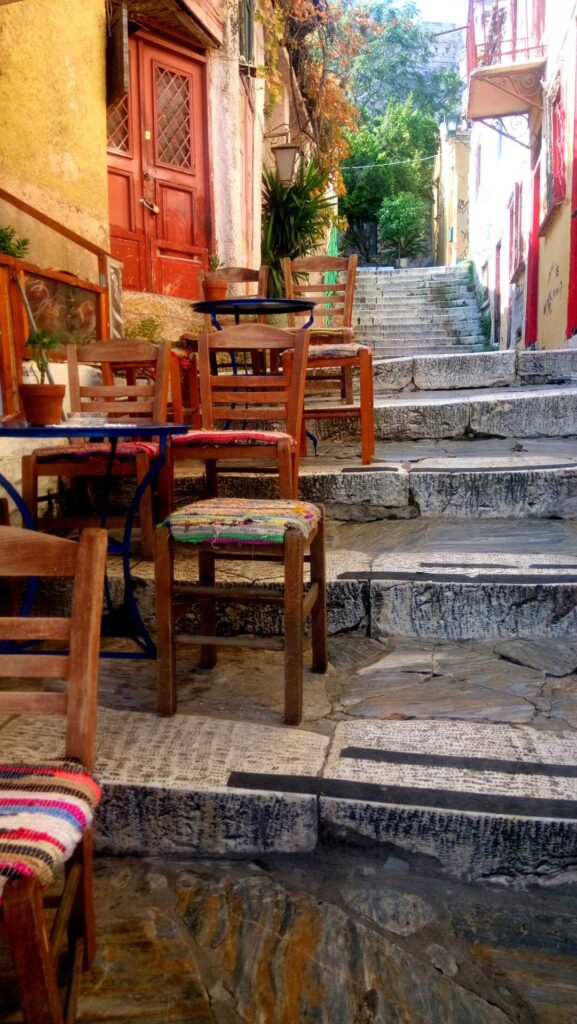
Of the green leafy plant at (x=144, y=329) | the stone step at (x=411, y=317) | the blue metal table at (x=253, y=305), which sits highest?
the stone step at (x=411, y=317)

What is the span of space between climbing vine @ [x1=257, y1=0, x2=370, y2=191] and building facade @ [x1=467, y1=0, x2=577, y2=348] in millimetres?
1749

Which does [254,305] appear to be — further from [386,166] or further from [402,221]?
[386,166]

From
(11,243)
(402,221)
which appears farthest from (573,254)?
(402,221)

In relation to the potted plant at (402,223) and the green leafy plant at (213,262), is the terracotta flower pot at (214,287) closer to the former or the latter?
the green leafy plant at (213,262)

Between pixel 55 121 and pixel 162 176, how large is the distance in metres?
2.67

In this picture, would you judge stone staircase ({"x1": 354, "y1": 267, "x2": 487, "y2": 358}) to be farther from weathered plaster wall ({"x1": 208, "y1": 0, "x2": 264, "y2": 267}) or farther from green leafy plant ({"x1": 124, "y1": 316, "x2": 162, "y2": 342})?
green leafy plant ({"x1": 124, "y1": 316, "x2": 162, "y2": 342})

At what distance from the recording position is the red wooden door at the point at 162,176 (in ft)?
24.4

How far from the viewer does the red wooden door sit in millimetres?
7438

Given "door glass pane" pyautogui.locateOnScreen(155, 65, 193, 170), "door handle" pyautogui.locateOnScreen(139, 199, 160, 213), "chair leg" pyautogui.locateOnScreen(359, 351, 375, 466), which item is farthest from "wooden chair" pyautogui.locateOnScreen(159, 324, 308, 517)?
"door glass pane" pyautogui.locateOnScreen(155, 65, 193, 170)

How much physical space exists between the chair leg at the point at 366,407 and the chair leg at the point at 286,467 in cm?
111

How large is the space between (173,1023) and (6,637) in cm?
72

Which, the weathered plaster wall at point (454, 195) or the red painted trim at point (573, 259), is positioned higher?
the weathered plaster wall at point (454, 195)

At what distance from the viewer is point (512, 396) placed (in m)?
4.67

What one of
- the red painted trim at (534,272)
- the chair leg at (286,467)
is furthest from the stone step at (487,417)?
the red painted trim at (534,272)
